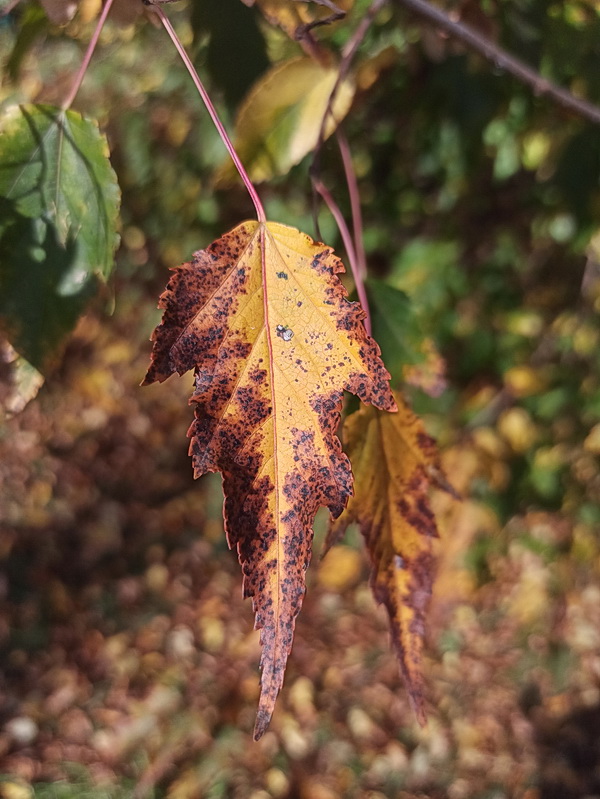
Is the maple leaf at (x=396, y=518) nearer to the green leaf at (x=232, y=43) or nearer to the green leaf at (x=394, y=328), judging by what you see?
the green leaf at (x=394, y=328)

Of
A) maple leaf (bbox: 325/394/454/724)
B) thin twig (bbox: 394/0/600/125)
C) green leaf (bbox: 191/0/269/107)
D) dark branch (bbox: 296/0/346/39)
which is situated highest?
green leaf (bbox: 191/0/269/107)

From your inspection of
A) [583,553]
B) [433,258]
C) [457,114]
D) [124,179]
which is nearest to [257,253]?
[457,114]

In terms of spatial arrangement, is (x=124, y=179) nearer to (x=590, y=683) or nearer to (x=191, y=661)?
(x=191, y=661)

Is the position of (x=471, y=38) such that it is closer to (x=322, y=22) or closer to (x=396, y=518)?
(x=322, y=22)

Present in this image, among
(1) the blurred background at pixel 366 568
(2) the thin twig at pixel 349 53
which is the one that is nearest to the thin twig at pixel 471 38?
(2) the thin twig at pixel 349 53

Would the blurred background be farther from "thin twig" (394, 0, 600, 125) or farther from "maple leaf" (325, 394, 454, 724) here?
"maple leaf" (325, 394, 454, 724)

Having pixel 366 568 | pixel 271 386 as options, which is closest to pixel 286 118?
pixel 271 386

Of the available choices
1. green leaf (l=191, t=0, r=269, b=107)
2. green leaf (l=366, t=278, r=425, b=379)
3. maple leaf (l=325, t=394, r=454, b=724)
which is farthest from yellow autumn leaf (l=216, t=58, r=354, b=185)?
maple leaf (l=325, t=394, r=454, b=724)
